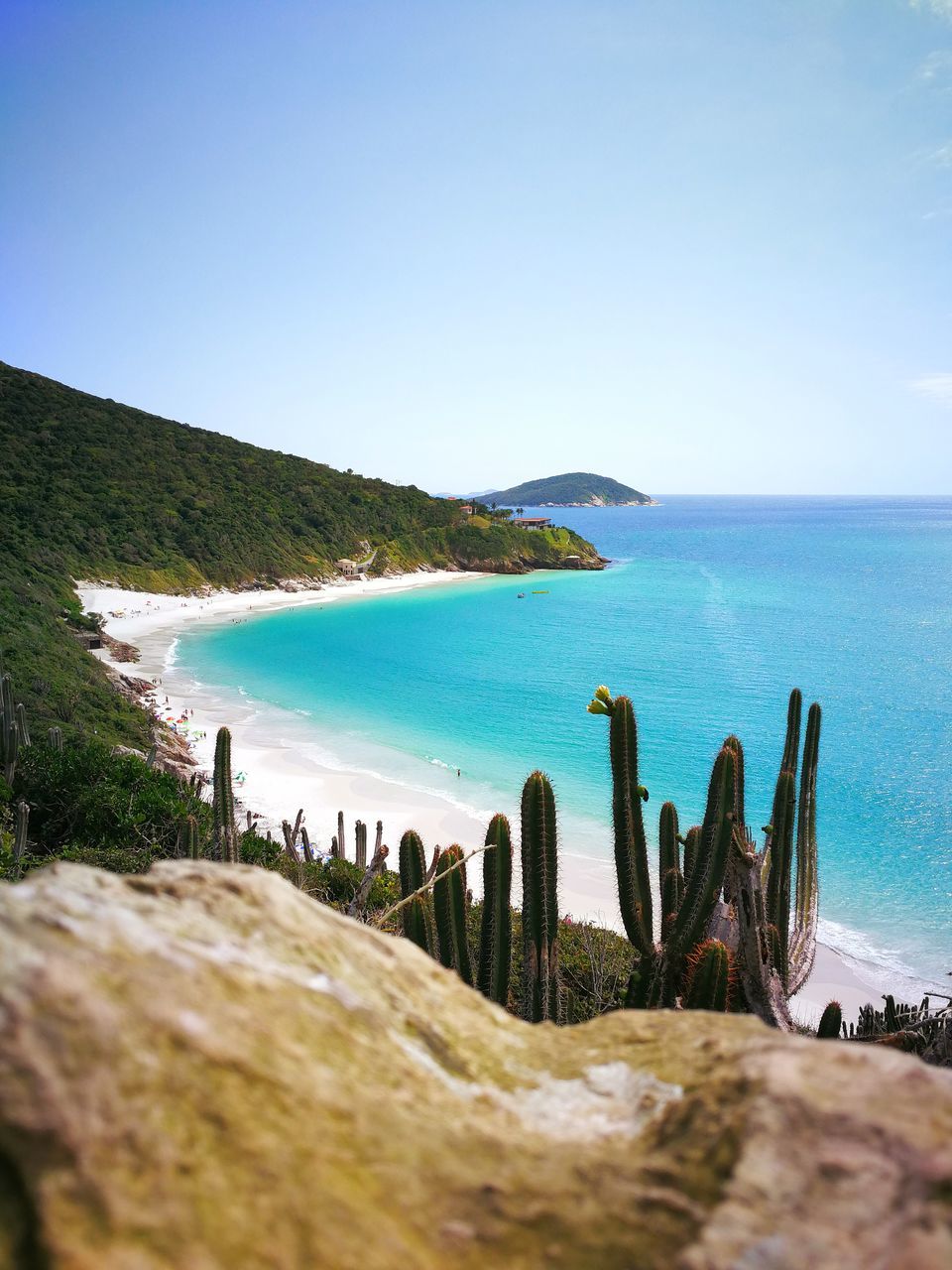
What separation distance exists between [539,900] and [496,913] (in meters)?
0.81

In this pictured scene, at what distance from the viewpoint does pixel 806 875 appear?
11367 mm

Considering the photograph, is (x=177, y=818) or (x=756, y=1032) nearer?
(x=756, y=1032)

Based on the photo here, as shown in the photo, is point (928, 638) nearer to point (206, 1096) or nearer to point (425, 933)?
point (425, 933)

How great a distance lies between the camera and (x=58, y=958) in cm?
162

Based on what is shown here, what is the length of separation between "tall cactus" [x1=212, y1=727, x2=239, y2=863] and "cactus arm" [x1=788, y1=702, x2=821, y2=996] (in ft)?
26.0

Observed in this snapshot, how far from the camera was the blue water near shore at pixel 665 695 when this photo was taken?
74.7 ft

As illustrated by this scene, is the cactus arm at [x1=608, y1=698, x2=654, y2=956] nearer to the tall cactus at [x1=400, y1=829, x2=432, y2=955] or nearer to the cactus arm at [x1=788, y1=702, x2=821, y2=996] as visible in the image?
the tall cactus at [x1=400, y1=829, x2=432, y2=955]

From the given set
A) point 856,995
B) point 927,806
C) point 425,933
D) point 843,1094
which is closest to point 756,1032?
point 843,1094

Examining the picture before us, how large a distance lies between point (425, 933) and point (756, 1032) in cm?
641

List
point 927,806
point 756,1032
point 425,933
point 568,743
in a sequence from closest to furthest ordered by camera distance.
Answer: point 756,1032
point 425,933
point 927,806
point 568,743

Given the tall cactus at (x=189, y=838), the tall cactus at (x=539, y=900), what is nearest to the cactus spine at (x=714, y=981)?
the tall cactus at (x=539, y=900)

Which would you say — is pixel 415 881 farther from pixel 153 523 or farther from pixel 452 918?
pixel 153 523

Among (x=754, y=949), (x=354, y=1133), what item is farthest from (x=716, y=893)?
(x=354, y=1133)

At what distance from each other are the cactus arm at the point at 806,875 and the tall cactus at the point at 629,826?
3391 mm
